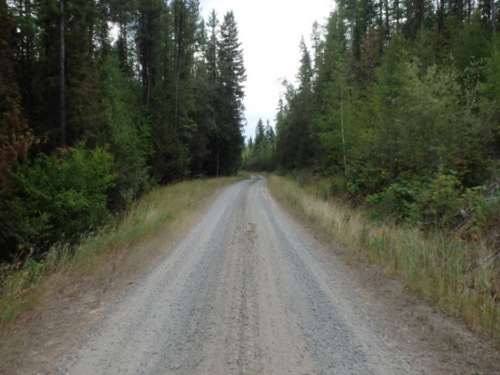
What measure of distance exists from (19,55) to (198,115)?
1987 cm

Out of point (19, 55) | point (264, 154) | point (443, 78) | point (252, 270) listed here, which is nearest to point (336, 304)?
point (252, 270)

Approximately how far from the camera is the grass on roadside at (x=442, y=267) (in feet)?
11.2

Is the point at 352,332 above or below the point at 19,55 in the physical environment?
below

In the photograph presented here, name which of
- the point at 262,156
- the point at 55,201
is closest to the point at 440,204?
the point at 55,201

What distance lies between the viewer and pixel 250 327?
3355 millimetres

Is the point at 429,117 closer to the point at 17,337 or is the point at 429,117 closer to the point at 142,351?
the point at 142,351

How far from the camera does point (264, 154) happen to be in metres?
76.7

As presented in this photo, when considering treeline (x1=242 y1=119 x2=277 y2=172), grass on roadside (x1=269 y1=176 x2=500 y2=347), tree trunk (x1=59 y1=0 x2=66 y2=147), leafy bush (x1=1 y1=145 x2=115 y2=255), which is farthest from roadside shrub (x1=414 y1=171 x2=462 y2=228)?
treeline (x1=242 y1=119 x2=277 y2=172)

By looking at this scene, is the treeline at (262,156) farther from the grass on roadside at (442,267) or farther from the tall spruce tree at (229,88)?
the grass on roadside at (442,267)

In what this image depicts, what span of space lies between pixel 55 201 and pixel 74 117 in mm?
4316

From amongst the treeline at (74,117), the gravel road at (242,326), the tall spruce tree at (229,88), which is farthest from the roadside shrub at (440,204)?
the tall spruce tree at (229,88)

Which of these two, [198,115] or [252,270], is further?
[198,115]

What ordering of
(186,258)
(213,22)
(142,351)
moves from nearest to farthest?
(142,351) → (186,258) → (213,22)

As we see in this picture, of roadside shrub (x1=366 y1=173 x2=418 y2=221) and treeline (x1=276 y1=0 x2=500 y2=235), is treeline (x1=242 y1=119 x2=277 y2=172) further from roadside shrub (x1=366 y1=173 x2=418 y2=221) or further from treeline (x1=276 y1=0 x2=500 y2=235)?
roadside shrub (x1=366 y1=173 x2=418 y2=221)
